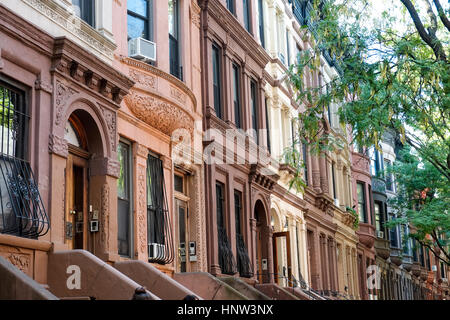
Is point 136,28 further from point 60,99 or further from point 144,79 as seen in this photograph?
point 60,99

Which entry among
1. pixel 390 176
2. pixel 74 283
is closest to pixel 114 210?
pixel 74 283

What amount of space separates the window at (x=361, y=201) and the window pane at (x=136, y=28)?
90.6 ft

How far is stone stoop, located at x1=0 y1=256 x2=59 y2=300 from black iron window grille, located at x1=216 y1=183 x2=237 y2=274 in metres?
10.7

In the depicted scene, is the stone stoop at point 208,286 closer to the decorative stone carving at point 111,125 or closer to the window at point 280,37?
the decorative stone carving at point 111,125

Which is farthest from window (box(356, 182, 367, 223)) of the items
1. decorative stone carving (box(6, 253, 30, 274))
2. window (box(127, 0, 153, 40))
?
decorative stone carving (box(6, 253, 30, 274))

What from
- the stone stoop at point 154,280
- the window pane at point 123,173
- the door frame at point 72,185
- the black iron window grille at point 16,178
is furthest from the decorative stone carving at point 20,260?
the window pane at point 123,173

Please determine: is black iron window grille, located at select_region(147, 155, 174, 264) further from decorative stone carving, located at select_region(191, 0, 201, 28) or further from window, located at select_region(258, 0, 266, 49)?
window, located at select_region(258, 0, 266, 49)

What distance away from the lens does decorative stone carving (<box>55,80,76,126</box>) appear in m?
13.3

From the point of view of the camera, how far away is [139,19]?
17.4 m

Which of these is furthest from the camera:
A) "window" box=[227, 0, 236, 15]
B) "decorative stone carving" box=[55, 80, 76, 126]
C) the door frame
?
"window" box=[227, 0, 236, 15]

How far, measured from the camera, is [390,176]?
165 feet

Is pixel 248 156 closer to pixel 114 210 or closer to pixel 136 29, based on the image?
pixel 136 29

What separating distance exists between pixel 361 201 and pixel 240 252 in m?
22.4

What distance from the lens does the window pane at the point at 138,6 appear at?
17156 mm
